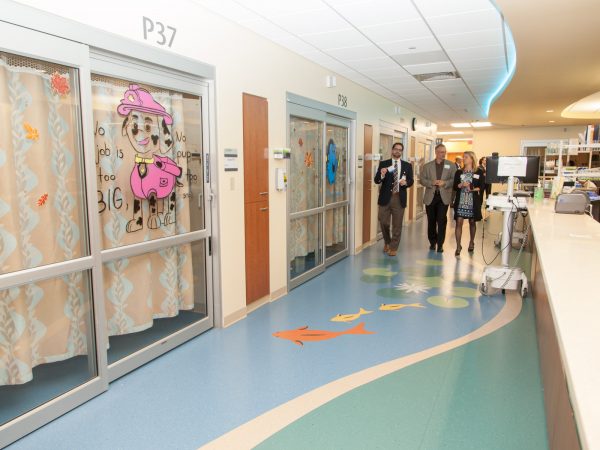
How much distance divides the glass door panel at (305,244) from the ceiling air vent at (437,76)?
267 cm

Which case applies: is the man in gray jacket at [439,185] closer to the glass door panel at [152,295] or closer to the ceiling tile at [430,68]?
the ceiling tile at [430,68]

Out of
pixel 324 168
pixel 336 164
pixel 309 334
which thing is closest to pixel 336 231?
pixel 336 164

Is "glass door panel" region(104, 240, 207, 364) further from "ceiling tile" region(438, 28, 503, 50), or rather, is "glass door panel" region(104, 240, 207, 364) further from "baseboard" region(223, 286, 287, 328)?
"ceiling tile" region(438, 28, 503, 50)

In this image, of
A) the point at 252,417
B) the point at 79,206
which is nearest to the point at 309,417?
the point at 252,417

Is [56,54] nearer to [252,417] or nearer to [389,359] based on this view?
[252,417]

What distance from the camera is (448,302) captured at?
4.71 meters

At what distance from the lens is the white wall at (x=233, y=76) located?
2.89 metres

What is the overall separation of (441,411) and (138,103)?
9.49ft

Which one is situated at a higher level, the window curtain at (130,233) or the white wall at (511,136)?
the white wall at (511,136)

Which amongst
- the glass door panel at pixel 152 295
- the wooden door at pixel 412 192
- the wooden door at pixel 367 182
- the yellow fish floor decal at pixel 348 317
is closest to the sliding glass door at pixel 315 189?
the wooden door at pixel 367 182

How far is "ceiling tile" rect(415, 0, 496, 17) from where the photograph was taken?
11.7 ft

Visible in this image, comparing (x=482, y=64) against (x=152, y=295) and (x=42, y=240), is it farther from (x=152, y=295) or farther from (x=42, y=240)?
(x=42, y=240)

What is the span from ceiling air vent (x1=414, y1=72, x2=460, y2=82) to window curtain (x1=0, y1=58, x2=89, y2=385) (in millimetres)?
5256

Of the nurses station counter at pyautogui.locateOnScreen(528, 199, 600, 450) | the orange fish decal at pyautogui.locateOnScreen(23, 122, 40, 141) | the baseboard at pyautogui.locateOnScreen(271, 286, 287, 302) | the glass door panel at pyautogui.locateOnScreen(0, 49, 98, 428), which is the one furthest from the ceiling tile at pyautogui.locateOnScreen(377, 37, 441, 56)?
the orange fish decal at pyautogui.locateOnScreen(23, 122, 40, 141)
